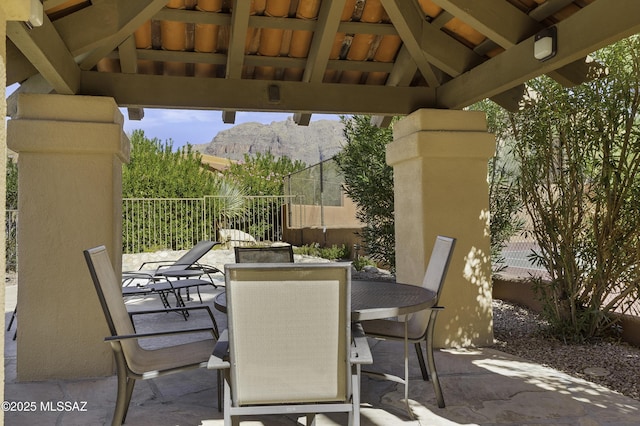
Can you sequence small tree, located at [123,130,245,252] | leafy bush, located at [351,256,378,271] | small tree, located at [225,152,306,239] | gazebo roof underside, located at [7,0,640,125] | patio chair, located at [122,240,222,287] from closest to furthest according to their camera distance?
gazebo roof underside, located at [7,0,640,125] → patio chair, located at [122,240,222,287] → leafy bush, located at [351,256,378,271] → small tree, located at [123,130,245,252] → small tree, located at [225,152,306,239]

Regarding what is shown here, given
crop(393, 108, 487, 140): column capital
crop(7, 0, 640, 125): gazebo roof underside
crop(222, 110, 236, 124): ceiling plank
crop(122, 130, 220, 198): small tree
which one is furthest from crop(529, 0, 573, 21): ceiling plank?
crop(122, 130, 220, 198): small tree

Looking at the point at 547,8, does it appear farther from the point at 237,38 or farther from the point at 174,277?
the point at 174,277

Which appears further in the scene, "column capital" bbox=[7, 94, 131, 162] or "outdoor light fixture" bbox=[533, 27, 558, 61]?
"column capital" bbox=[7, 94, 131, 162]

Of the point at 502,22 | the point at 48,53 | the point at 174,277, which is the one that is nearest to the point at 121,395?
the point at 48,53

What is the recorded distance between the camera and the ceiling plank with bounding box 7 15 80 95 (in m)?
2.78

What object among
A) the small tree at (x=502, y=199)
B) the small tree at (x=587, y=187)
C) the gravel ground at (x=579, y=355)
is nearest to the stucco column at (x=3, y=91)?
the gravel ground at (x=579, y=355)

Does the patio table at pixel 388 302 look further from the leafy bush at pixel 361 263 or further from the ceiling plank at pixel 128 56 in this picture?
the leafy bush at pixel 361 263

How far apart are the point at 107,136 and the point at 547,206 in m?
3.86

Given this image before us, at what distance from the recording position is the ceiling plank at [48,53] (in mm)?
2783

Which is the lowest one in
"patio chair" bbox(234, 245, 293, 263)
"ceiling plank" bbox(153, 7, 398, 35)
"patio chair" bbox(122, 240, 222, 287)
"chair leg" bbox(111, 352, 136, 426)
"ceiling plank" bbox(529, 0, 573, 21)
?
"chair leg" bbox(111, 352, 136, 426)

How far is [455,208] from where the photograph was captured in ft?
15.2

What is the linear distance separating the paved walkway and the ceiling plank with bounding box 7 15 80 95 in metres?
2.08

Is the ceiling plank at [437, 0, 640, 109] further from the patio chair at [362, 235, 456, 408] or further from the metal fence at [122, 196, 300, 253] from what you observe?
the metal fence at [122, 196, 300, 253]

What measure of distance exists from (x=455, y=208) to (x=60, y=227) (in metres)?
3.21
